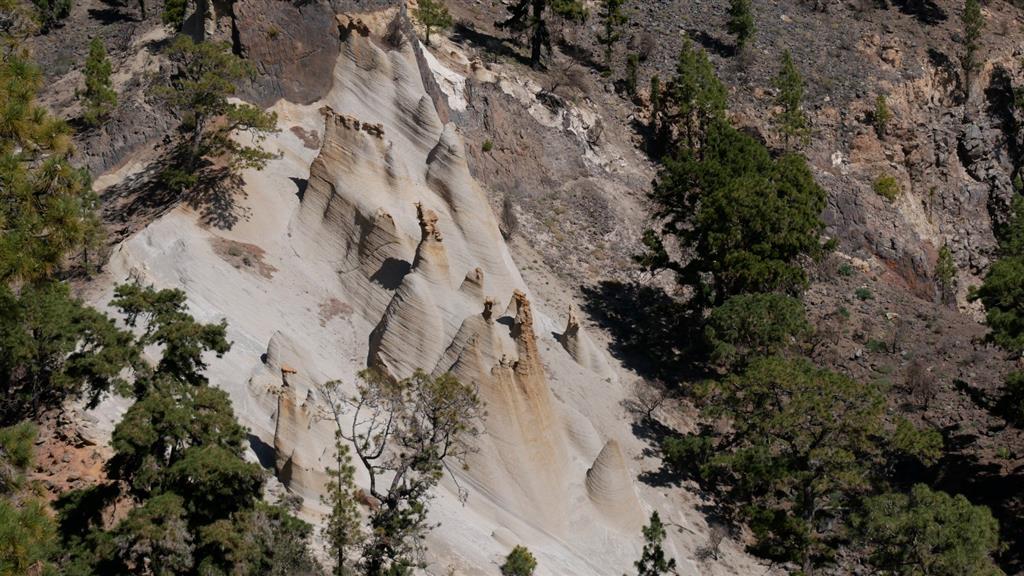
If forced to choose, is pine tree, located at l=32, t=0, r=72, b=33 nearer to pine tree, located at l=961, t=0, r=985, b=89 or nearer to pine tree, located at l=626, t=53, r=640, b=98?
pine tree, located at l=626, t=53, r=640, b=98

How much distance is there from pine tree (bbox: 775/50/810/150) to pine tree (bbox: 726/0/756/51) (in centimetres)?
451

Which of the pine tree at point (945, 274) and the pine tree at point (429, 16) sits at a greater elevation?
the pine tree at point (429, 16)

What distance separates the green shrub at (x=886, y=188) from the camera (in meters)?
57.5

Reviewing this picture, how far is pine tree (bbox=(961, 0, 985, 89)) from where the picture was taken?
2594 inches

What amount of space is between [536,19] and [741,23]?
Answer: 16.4m

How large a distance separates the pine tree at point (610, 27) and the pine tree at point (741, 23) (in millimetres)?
6941

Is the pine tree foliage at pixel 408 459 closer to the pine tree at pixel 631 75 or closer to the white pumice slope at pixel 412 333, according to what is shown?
the white pumice slope at pixel 412 333

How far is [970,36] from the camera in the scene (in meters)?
66.5

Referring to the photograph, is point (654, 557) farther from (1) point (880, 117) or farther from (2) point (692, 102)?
(1) point (880, 117)

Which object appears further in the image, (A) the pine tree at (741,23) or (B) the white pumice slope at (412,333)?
(A) the pine tree at (741,23)

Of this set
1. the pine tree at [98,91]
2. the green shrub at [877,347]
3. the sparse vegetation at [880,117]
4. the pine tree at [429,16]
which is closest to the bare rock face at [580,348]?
the green shrub at [877,347]

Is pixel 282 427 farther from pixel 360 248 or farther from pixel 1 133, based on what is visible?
pixel 1 133

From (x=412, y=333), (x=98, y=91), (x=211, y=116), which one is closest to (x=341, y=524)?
(x=412, y=333)

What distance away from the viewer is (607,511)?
28.3 m
